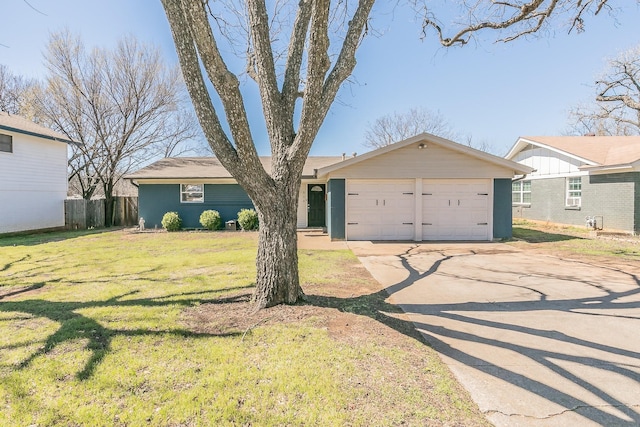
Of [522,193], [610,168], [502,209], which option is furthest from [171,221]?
[522,193]

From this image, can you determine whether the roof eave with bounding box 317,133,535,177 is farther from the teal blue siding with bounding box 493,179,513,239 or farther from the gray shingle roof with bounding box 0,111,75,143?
the gray shingle roof with bounding box 0,111,75,143

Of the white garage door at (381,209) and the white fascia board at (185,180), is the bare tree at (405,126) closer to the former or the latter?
the white fascia board at (185,180)

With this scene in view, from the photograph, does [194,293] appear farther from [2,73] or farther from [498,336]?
[2,73]

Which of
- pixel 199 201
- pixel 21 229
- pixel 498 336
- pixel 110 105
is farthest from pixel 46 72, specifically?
pixel 498 336

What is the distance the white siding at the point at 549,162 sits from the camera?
14.2 m

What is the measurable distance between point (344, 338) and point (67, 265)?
7309 mm

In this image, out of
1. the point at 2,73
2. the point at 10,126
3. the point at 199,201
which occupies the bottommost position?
the point at 199,201

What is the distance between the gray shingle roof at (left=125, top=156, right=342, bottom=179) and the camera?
14.7 metres

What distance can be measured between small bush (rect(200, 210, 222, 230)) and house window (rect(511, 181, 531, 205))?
17113mm

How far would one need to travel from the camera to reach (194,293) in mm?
4977

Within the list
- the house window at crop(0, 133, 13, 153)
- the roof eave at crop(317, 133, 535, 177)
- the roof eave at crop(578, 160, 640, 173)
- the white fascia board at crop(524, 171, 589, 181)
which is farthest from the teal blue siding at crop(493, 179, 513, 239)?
the house window at crop(0, 133, 13, 153)

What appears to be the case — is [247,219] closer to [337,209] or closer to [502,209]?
[337,209]

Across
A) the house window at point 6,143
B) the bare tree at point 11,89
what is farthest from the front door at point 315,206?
the bare tree at point 11,89

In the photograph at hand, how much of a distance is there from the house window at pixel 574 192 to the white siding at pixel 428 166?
18.7ft
